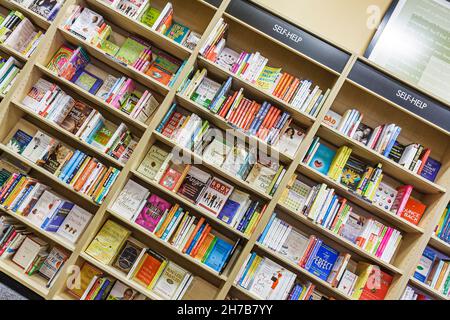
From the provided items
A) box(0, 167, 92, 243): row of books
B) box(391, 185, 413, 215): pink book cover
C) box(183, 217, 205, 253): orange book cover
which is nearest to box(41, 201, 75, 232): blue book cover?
box(0, 167, 92, 243): row of books

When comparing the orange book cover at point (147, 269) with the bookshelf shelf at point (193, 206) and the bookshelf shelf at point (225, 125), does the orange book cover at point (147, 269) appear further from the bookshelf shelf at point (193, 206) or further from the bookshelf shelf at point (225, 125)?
the bookshelf shelf at point (225, 125)

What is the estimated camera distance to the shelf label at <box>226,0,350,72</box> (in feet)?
9.13

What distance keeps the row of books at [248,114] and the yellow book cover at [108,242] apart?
127cm

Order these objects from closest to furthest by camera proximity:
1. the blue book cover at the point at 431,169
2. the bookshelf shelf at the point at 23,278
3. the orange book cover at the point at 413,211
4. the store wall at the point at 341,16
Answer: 1. the bookshelf shelf at the point at 23,278
2. the orange book cover at the point at 413,211
3. the blue book cover at the point at 431,169
4. the store wall at the point at 341,16

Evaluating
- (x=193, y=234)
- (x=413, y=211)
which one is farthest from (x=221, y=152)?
(x=413, y=211)

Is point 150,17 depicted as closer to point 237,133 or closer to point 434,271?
point 237,133

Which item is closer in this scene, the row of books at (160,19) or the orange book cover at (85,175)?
the orange book cover at (85,175)

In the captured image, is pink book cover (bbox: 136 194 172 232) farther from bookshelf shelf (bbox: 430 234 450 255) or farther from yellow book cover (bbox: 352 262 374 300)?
bookshelf shelf (bbox: 430 234 450 255)

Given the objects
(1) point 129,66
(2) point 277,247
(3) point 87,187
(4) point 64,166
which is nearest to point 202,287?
(2) point 277,247

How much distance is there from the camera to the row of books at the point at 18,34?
2.91 m

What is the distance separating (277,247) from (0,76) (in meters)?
2.76

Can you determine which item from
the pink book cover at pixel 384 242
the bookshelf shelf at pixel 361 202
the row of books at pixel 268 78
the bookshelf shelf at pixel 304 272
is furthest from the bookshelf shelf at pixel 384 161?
the bookshelf shelf at pixel 304 272

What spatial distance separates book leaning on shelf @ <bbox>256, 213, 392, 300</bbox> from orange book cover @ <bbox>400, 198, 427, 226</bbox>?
51cm

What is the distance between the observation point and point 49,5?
2963 millimetres
